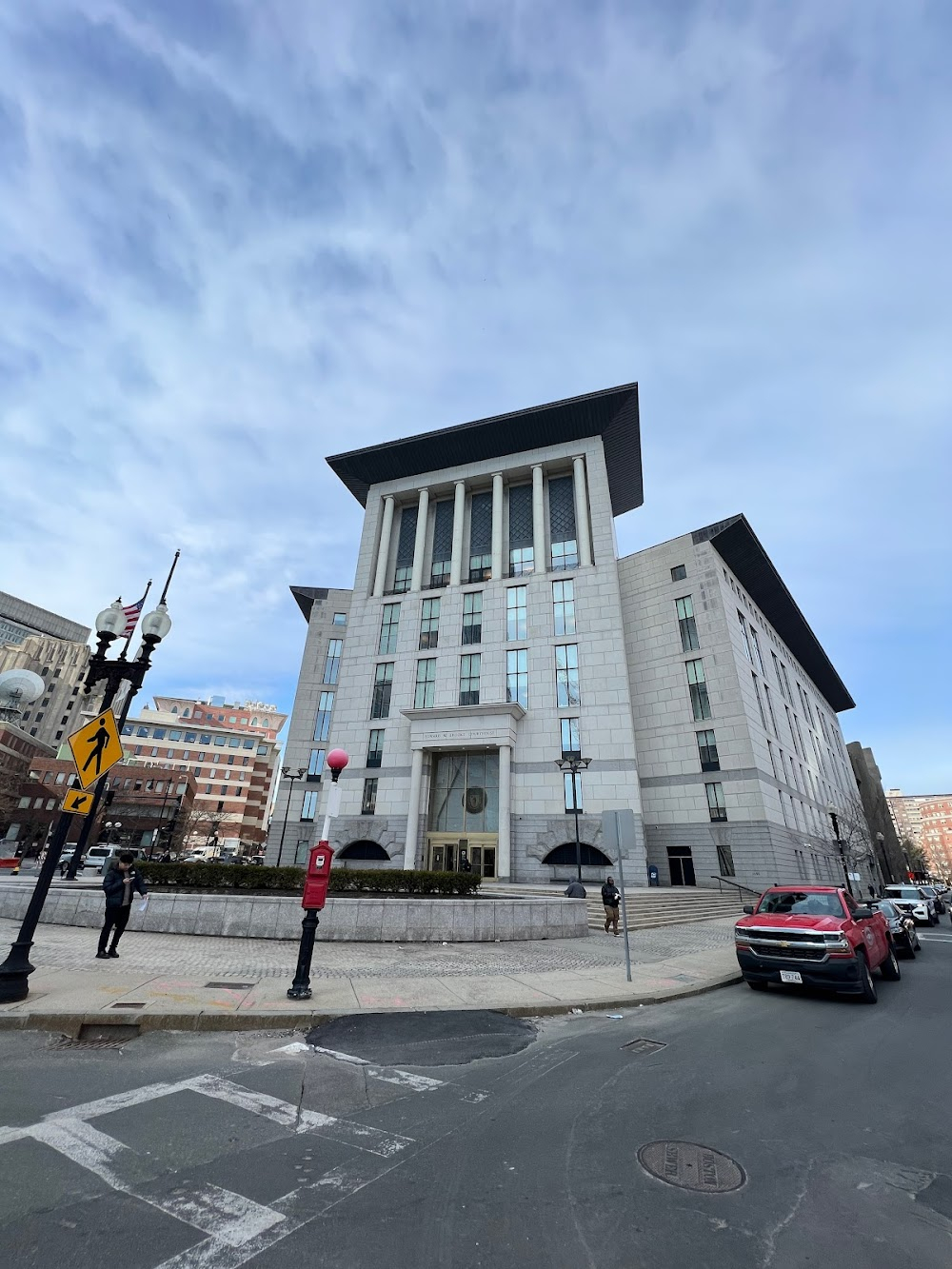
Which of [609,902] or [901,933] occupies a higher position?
[609,902]

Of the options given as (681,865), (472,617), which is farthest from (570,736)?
(472,617)

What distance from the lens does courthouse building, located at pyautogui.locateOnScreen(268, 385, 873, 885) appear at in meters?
34.7

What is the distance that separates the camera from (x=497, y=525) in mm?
44000

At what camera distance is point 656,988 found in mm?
9992

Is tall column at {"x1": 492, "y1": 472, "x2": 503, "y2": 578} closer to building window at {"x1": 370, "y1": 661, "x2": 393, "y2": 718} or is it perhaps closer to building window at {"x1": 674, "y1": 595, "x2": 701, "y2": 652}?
building window at {"x1": 370, "y1": 661, "x2": 393, "y2": 718}

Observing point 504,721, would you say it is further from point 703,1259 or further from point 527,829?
point 703,1259

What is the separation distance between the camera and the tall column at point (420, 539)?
44469mm

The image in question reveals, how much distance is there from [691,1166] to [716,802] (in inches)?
1391

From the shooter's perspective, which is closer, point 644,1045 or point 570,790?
point 644,1045

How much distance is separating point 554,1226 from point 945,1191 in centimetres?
277

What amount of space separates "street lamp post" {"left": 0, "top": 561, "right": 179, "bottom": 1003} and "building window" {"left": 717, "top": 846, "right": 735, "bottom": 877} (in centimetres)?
3337

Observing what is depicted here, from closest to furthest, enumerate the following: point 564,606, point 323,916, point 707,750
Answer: point 323,916, point 707,750, point 564,606

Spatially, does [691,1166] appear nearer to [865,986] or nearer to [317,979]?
[317,979]

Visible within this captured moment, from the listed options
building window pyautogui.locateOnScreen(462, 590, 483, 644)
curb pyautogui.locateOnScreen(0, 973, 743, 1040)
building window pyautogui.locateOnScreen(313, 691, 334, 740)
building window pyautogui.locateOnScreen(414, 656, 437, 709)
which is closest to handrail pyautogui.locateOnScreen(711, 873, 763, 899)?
building window pyautogui.locateOnScreen(414, 656, 437, 709)
